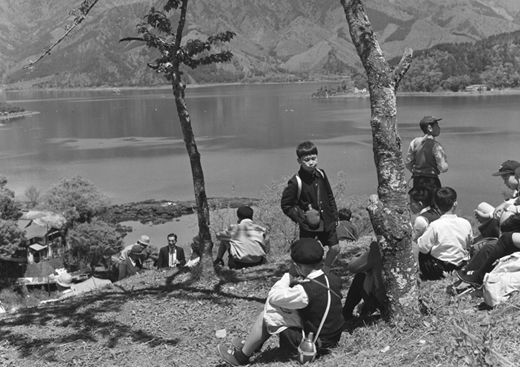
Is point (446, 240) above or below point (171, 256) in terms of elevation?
above

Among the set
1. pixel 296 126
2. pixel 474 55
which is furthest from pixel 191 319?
pixel 474 55

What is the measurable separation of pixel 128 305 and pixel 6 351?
138 cm

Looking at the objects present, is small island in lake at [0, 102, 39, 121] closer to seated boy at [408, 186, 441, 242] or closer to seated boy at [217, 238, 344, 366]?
seated boy at [408, 186, 441, 242]

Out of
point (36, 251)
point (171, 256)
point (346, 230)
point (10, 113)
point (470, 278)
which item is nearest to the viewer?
point (470, 278)

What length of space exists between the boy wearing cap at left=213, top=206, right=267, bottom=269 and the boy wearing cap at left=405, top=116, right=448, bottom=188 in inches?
87.7

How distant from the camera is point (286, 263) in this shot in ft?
24.9

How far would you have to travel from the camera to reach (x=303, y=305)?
381 centimetres

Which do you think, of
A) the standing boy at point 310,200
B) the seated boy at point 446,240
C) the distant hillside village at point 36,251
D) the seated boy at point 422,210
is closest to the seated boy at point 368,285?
the standing boy at point 310,200

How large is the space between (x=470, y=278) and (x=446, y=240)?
0.66 meters

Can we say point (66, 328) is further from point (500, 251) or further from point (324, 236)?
point (500, 251)

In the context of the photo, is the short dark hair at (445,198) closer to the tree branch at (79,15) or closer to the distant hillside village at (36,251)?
the tree branch at (79,15)

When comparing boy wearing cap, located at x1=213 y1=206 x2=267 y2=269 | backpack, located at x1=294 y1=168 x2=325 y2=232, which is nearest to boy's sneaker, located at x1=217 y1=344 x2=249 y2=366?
backpack, located at x1=294 y1=168 x2=325 y2=232

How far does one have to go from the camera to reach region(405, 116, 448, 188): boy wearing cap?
6238 millimetres

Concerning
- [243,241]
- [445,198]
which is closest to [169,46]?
[243,241]
